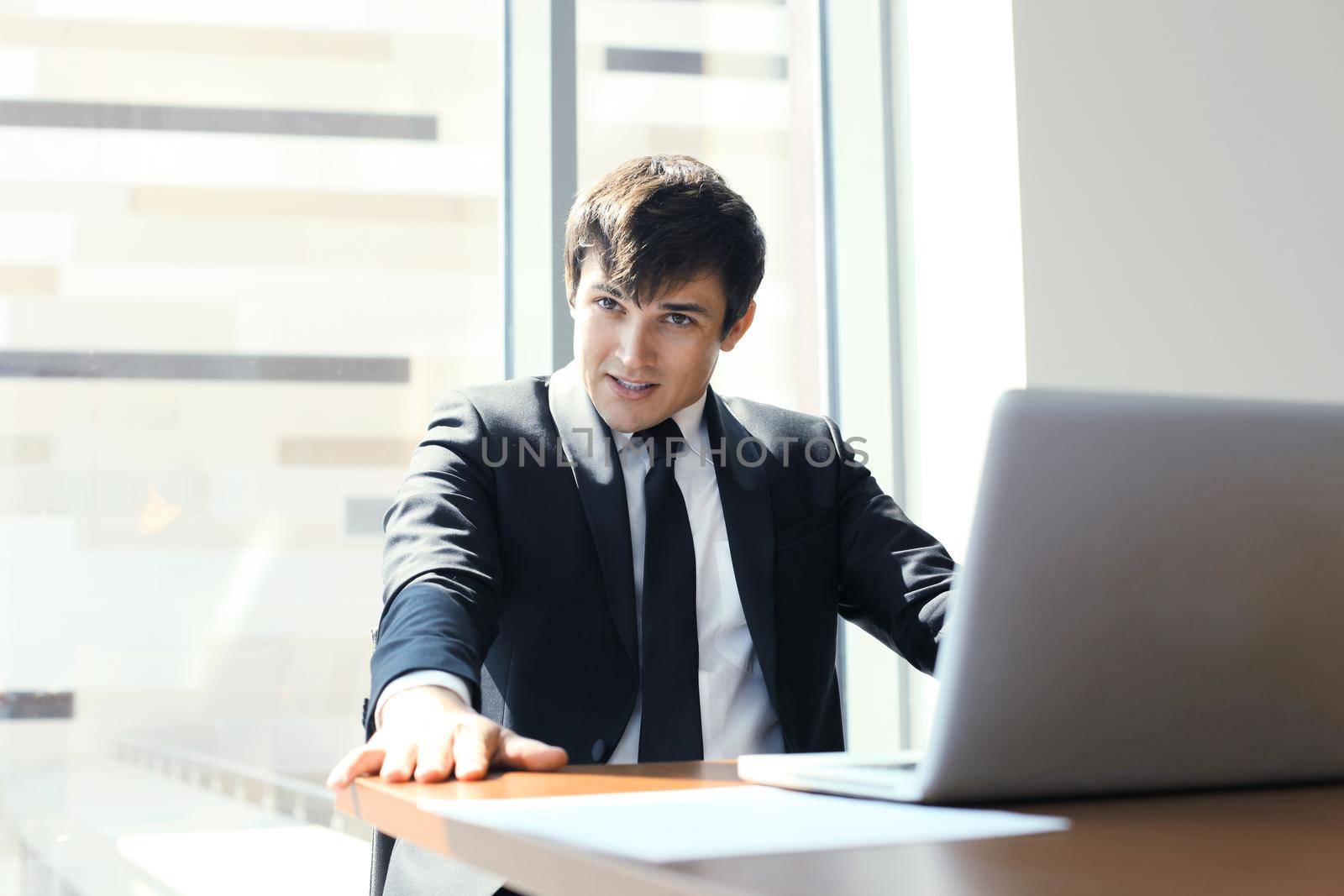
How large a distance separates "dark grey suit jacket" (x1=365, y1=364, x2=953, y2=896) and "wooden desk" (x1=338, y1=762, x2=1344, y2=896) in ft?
1.90

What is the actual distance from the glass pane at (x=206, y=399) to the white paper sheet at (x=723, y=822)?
1.66 metres

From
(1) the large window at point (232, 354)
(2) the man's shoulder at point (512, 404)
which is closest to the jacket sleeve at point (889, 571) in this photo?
(2) the man's shoulder at point (512, 404)

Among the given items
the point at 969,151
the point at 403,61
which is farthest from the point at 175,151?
the point at 969,151

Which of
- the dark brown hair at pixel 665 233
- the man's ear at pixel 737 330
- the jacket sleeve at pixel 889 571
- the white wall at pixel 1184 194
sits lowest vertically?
the jacket sleeve at pixel 889 571

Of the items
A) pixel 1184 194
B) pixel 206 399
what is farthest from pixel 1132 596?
pixel 1184 194

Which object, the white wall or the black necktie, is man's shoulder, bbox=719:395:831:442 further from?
the white wall

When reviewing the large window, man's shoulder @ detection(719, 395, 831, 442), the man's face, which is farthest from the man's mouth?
the large window

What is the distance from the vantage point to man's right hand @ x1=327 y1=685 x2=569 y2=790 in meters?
0.80

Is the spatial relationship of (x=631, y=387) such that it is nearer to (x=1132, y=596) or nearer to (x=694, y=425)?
(x=694, y=425)

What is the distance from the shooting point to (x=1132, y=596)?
0.64m

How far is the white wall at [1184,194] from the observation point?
2.55 meters

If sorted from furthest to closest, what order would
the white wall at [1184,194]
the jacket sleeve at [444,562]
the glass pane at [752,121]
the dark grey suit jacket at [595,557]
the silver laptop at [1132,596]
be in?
the glass pane at [752,121] → the white wall at [1184,194] → the dark grey suit jacket at [595,557] → the jacket sleeve at [444,562] → the silver laptop at [1132,596]

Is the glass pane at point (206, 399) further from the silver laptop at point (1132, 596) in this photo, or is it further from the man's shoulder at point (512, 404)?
the silver laptop at point (1132, 596)

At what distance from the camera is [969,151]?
8.68 feet
